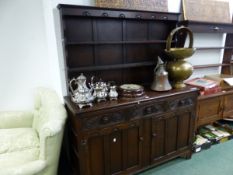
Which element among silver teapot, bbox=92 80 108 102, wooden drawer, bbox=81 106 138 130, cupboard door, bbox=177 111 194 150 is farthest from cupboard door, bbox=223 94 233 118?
silver teapot, bbox=92 80 108 102

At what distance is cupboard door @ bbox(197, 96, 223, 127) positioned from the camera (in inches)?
88.5

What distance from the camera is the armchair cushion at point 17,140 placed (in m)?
1.69

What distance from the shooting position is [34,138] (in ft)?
5.99

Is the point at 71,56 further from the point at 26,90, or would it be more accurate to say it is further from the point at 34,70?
the point at 26,90

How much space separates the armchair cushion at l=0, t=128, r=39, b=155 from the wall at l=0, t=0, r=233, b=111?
1.50 feet

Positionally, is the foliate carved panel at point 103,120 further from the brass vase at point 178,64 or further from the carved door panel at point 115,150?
the brass vase at point 178,64

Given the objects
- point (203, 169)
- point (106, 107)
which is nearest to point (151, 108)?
point (106, 107)

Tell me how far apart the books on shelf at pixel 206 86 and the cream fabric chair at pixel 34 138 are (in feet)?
5.52

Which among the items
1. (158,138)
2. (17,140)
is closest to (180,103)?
(158,138)

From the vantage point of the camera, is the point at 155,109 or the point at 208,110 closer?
the point at 155,109

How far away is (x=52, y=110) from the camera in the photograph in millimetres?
1526

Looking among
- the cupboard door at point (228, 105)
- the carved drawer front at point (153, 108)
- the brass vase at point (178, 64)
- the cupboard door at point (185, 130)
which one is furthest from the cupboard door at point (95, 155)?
the cupboard door at point (228, 105)

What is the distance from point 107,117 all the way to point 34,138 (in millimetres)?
866

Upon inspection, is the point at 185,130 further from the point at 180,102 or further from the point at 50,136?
the point at 50,136
